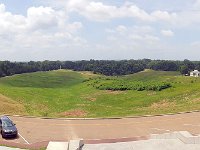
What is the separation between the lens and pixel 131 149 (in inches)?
914

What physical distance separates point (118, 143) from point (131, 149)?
2.02 metres

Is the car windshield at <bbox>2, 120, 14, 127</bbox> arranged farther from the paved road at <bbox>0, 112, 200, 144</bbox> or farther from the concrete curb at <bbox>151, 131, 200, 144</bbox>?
the concrete curb at <bbox>151, 131, 200, 144</bbox>

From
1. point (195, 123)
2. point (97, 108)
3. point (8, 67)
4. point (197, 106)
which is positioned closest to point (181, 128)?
point (195, 123)

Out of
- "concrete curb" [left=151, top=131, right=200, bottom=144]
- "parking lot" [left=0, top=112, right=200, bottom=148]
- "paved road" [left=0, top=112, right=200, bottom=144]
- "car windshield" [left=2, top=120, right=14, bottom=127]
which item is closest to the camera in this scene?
"concrete curb" [left=151, top=131, right=200, bottom=144]

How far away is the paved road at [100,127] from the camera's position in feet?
93.4

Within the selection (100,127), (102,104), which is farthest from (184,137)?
(102,104)

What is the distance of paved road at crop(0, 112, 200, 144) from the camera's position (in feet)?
93.4

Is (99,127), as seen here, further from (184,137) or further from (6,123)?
(184,137)

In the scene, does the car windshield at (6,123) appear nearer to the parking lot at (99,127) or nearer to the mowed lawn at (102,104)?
the parking lot at (99,127)

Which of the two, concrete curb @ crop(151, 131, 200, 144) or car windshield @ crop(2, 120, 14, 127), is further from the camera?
car windshield @ crop(2, 120, 14, 127)

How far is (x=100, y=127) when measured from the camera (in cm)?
3139

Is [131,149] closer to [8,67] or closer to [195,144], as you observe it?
[195,144]

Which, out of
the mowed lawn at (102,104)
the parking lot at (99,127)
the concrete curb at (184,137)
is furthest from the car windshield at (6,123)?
the concrete curb at (184,137)

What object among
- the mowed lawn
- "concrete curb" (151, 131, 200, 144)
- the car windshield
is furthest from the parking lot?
the mowed lawn
